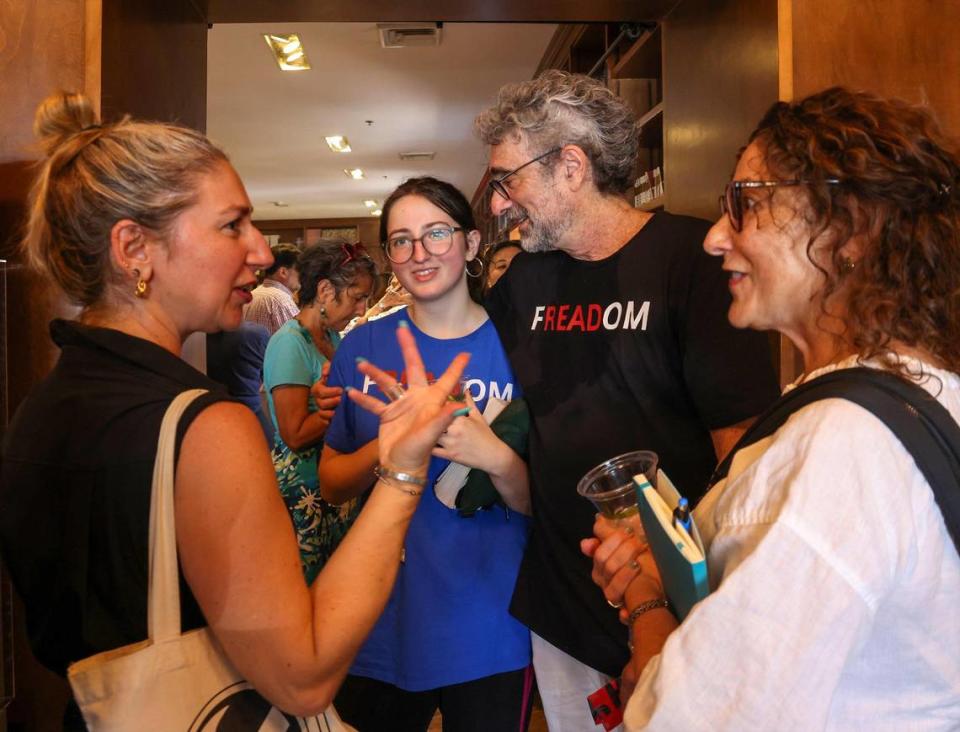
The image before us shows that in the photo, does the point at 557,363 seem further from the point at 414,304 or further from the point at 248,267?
the point at 248,267

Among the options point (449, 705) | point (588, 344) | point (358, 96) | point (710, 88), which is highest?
point (358, 96)

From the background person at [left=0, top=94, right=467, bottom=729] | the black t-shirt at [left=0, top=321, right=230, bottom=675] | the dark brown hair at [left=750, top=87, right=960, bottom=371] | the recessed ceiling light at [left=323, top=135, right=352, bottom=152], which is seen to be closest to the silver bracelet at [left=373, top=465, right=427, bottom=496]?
the background person at [left=0, top=94, right=467, bottom=729]

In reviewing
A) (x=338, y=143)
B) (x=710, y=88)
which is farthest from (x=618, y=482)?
(x=338, y=143)

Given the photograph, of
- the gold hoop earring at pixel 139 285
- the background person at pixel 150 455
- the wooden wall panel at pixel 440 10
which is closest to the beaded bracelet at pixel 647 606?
the background person at pixel 150 455

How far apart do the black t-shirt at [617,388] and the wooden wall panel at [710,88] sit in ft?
2.75

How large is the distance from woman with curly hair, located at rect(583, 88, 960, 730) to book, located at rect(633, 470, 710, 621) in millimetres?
36

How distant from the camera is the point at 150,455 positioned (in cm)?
93

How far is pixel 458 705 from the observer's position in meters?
1.80

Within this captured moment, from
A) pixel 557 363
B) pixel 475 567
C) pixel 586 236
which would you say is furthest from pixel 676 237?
pixel 475 567

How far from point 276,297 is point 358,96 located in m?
2.42

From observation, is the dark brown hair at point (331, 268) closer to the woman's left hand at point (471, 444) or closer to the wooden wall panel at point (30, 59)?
the wooden wall panel at point (30, 59)

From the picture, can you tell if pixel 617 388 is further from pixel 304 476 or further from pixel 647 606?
pixel 304 476

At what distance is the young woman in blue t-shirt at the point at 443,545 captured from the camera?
1774 millimetres

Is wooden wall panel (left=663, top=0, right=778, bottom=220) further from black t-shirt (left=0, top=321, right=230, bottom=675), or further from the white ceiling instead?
the white ceiling
